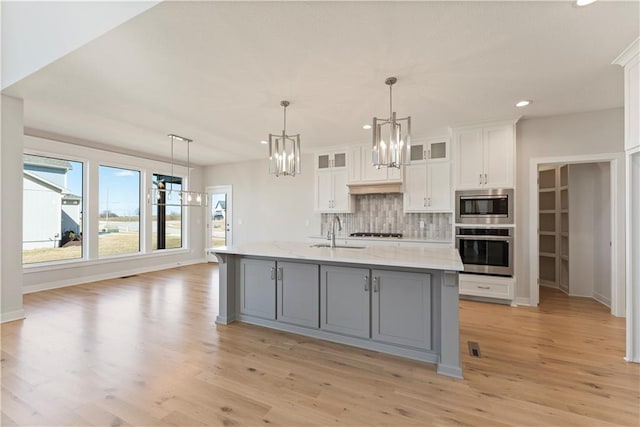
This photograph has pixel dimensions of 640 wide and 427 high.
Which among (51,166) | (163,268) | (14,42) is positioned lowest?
(163,268)

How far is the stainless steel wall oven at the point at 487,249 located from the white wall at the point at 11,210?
19.2 feet

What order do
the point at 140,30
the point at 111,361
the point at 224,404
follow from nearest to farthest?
the point at 224,404 < the point at 140,30 < the point at 111,361

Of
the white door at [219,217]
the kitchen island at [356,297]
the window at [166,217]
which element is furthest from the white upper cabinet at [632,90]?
the window at [166,217]

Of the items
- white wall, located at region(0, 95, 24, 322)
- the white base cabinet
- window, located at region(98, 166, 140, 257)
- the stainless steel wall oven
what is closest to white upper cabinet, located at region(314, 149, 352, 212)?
the stainless steel wall oven

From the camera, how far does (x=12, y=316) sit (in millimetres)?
3398

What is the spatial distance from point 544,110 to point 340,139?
291 cm

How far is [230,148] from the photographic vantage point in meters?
5.81

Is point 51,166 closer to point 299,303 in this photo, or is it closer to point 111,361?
point 111,361

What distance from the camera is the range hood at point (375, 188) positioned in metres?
4.97

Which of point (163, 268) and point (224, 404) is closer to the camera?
point (224, 404)

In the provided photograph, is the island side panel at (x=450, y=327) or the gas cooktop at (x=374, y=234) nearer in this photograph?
the island side panel at (x=450, y=327)

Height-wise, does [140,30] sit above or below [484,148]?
above

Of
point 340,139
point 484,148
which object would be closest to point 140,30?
point 340,139

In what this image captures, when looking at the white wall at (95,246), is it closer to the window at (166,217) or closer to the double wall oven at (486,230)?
the window at (166,217)
